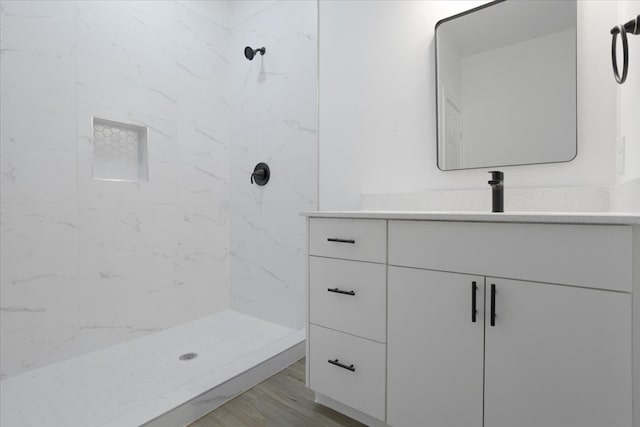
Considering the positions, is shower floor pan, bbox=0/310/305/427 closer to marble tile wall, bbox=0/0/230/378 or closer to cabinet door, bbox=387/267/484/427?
marble tile wall, bbox=0/0/230/378

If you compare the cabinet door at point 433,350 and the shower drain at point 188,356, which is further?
the shower drain at point 188,356

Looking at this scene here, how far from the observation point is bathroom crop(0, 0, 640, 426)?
142 cm

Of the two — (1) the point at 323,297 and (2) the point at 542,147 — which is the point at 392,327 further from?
(2) the point at 542,147

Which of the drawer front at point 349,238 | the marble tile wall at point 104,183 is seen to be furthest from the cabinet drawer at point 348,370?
the marble tile wall at point 104,183

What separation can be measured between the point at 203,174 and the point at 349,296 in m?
1.80

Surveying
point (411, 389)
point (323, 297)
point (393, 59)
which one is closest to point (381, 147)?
point (393, 59)

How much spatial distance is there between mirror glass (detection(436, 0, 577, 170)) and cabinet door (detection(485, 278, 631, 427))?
746mm

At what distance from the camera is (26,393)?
1.59m

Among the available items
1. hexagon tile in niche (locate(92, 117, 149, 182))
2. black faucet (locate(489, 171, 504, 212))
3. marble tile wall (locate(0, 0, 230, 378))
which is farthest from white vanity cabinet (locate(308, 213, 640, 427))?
hexagon tile in niche (locate(92, 117, 149, 182))

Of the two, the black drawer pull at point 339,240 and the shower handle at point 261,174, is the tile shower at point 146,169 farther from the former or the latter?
the black drawer pull at point 339,240

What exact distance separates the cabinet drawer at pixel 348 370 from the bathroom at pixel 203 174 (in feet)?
0.50

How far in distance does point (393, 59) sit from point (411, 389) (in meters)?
1.68

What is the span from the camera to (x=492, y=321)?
1.00 meters

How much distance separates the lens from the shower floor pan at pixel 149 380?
1.39 metres
